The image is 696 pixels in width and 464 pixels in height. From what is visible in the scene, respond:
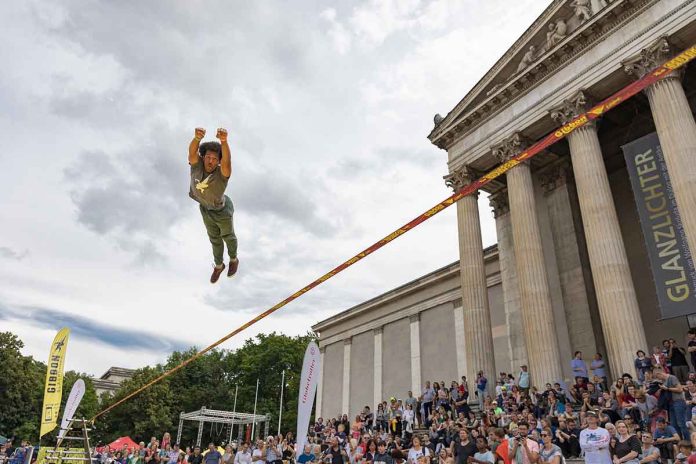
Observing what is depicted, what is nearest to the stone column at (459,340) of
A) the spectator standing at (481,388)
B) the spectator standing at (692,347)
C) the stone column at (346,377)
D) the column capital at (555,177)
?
the column capital at (555,177)

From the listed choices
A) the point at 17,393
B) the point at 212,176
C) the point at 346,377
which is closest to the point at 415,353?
the point at 346,377

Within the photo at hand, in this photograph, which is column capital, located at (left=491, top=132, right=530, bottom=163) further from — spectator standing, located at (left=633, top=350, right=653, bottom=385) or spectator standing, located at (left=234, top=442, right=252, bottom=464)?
spectator standing, located at (left=234, top=442, right=252, bottom=464)

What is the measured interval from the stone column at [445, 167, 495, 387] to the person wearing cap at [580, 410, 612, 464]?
350 inches

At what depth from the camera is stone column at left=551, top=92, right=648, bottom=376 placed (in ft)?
45.8

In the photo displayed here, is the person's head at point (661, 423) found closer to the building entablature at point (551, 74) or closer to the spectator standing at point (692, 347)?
the spectator standing at point (692, 347)

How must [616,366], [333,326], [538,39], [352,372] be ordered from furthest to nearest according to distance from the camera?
[333,326] < [352,372] < [538,39] < [616,366]

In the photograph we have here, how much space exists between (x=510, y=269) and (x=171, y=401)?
43.4 m

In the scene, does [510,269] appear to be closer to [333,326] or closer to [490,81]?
[490,81]

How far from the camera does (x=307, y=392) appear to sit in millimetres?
9891

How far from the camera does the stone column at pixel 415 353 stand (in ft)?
97.1

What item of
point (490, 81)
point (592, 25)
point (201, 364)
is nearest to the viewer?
point (592, 25)

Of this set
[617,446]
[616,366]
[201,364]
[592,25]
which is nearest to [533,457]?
[617,446]

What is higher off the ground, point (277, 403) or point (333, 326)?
point (333, 326)

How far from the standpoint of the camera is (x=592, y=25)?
→ 1694cm
